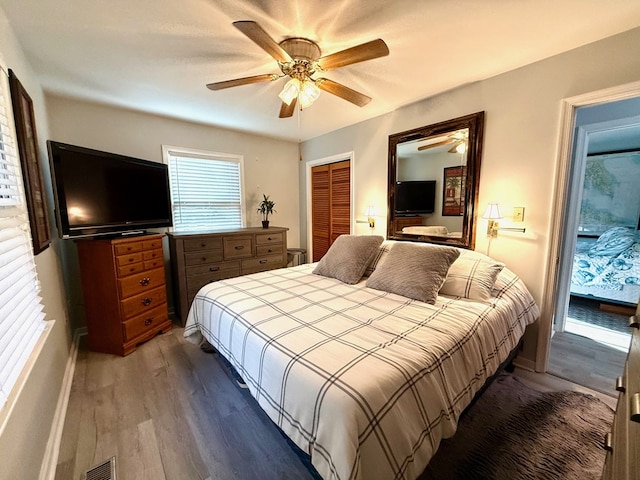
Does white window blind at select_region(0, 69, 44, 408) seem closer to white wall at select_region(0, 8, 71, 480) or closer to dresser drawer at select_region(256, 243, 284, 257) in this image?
white wall at select_region(0, 8, 71, 480)

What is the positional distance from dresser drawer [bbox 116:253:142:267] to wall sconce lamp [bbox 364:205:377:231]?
2535 mm

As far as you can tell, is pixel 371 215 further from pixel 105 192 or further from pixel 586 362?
pixel 105 192

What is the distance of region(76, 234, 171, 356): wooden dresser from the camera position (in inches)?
90.1

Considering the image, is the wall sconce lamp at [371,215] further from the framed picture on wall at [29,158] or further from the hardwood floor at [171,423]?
the framed picture on wall at [29,158]

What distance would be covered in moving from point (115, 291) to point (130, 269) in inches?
8.6

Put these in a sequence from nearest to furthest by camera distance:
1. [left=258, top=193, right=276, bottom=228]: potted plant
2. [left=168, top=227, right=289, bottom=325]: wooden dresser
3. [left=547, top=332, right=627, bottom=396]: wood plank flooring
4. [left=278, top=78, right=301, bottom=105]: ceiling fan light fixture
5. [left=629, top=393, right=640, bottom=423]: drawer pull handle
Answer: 1. [left=629, top=393, right=640, bottom=423]: drawer pull handle
2. [left=278, top=78, right=301, bottom=105]: ceiling fan light fixture
3. [left=547, top=332, right=627, bottom=396]: wood plank flooring
4. [left=168, top=227, right=289, bottom=325]: wooden dresser
5. [left=258, top=193, right=276, bottom=228]: potted plant

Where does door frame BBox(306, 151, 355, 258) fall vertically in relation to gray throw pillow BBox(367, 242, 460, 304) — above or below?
above

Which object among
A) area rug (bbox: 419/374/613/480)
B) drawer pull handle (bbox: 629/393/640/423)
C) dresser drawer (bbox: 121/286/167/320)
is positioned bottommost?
area rug (bbox: 419/374/613/480)

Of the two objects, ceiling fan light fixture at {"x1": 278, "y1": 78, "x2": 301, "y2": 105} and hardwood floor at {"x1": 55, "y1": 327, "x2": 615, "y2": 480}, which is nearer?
hardwood floor at {"x1": 55, "y1": 327, "x2": 615, "y2": 480}

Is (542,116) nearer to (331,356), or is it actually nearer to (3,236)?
(331,356)

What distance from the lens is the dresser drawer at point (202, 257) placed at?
2.95 meters

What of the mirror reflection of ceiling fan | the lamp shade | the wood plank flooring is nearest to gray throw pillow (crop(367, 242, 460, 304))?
the lamp shade

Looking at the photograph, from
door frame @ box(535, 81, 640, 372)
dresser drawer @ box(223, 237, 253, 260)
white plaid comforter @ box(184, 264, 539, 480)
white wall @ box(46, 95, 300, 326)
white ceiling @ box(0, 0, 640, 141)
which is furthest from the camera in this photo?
dresser drawer @ box(223, 237, 253, 260)

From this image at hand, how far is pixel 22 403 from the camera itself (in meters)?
1.10
